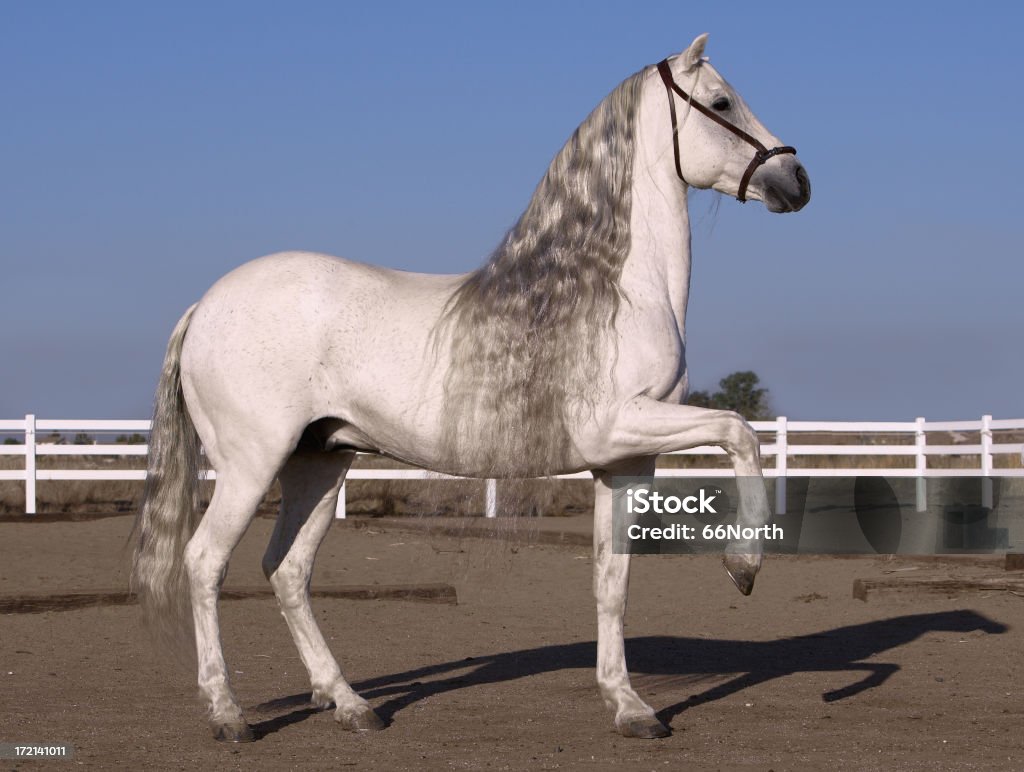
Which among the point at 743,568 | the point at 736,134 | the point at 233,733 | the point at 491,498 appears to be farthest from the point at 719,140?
the point at 233,733

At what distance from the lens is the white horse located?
208 inches

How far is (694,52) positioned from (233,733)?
3479 millimetres

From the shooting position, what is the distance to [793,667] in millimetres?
7504

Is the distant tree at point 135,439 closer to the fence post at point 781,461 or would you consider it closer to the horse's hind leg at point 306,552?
the fence post at point 781,461

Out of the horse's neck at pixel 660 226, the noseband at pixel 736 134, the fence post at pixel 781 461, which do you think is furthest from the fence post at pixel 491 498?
the fence post at pixel 781 461

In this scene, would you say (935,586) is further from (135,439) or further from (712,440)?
(135,439)

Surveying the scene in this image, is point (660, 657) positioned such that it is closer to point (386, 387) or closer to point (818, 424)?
point (386, 387)

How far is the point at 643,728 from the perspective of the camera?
536cm

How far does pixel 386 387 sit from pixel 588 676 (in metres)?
2.43

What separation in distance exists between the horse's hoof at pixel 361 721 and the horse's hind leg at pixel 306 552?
7 cm

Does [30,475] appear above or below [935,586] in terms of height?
above

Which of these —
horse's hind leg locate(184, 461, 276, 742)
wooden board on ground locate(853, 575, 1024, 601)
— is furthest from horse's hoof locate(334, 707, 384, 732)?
wooden board on ground locate(853, 575, 1024, 601)

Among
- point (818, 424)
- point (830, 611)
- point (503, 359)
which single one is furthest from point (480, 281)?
point (818, 424)

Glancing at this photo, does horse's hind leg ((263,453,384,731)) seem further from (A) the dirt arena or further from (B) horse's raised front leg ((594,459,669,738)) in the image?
(B) horse's raised front leg ((594,459,669,738))
